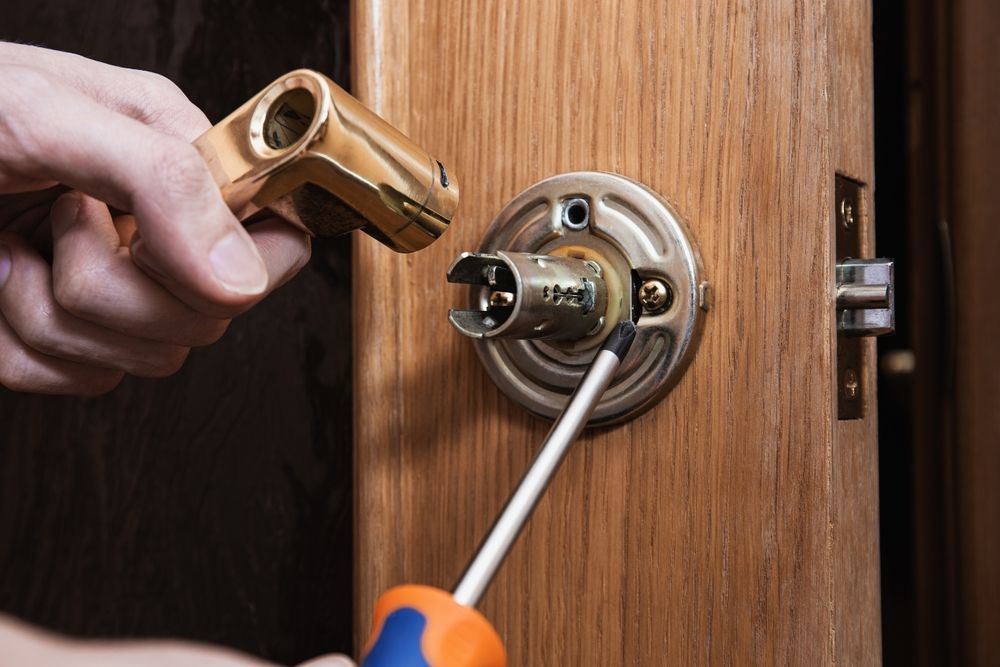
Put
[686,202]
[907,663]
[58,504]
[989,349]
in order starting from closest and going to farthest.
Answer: [686,202] → [58,504] → [989,349] → [907,663]

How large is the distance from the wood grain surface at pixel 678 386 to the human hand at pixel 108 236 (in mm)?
88

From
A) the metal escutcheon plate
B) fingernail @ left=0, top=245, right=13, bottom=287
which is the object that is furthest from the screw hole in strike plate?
fingernail @ left=0, top=245, right=13, bottom=287

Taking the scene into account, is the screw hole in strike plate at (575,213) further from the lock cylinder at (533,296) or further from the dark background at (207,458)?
the dark background at (207,458)

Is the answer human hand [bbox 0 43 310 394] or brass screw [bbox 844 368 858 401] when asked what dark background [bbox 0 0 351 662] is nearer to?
human hand [bbox 0 43 310 394]

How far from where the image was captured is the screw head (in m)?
0.34

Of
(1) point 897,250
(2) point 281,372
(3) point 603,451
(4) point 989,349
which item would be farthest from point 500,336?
(1) point 897,250

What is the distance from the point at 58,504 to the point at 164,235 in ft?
0.95

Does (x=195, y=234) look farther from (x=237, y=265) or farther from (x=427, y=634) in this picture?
(x=427, y=634)

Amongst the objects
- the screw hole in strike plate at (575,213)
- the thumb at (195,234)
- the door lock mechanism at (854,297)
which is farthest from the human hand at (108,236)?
the door lock mechanism at (854,297)

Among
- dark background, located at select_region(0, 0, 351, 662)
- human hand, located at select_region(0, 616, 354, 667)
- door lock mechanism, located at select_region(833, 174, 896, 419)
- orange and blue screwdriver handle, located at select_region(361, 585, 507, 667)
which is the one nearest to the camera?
human hand, located at select_region(0, 616, 354, 667)

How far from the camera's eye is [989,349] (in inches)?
31.9

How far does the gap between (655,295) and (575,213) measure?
5cm

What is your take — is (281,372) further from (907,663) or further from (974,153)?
(907,663)

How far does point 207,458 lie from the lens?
0.53 metres
